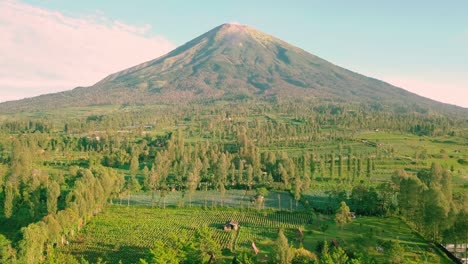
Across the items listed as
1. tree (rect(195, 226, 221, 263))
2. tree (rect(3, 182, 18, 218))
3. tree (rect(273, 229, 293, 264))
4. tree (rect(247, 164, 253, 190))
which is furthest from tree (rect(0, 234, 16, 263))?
tree (rect(247, 164, 253, 190))

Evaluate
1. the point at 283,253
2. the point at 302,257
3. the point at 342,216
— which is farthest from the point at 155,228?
the point at 342,216

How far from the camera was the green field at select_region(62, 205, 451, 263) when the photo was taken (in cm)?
4175

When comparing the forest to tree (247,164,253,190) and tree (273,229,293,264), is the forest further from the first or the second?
tree (247,164,253,190)

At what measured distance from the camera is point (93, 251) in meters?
42.4

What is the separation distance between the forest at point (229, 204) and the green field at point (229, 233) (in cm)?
14

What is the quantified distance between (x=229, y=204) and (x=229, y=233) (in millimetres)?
13415

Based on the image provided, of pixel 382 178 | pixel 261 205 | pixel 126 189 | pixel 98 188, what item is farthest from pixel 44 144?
pixel 382 178

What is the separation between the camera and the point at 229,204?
61.3 metres

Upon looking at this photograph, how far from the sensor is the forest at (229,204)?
40062 mm

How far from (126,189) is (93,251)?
25739 mm

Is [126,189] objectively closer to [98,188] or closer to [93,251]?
[98,188]

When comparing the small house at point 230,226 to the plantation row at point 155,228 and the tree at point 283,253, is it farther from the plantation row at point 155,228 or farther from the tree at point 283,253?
the tree at point 283,253

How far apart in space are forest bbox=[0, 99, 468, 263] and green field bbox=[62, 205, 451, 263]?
142 mm

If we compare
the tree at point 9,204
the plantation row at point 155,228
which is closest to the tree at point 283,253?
the plantation row at point 155,228
